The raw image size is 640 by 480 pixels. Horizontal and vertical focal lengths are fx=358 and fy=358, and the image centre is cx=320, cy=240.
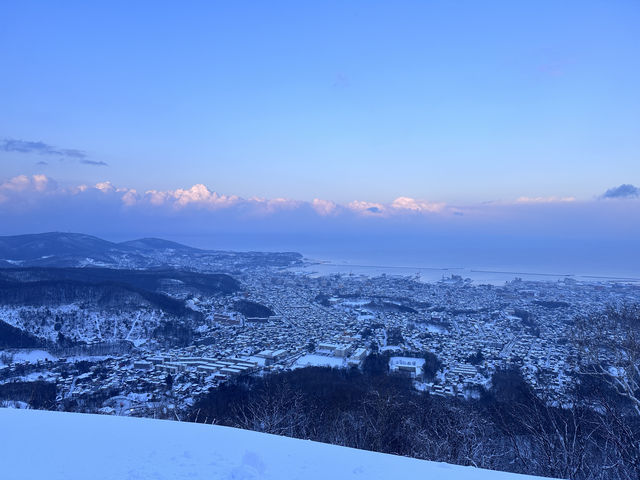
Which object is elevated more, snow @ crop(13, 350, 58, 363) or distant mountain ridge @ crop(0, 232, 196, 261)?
distant mountain ridge @ crop(0, 232, 196, 261)

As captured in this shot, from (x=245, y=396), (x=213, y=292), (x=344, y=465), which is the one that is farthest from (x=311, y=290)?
(x=344, y=465)

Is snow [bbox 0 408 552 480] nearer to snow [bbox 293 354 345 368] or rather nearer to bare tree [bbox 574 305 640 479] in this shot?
bare tree [bbox 574 305 640 479]

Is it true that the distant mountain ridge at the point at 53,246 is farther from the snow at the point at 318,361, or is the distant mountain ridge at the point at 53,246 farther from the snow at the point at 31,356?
the snow at the point at 318,361

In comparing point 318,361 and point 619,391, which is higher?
point 619,391

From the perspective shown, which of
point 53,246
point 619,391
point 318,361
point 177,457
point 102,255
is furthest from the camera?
point 53,246

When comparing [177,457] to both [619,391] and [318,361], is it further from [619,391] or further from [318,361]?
[318,361]

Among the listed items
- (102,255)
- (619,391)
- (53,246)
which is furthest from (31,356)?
(53,246)

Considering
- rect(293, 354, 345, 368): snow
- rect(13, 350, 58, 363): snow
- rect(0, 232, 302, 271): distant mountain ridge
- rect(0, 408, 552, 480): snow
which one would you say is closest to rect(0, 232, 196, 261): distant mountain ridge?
rect(0, 232, 302, 271): distant mountain ridge

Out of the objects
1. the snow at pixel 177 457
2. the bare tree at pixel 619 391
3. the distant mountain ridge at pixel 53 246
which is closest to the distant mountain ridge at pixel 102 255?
the distant mountain ridge at pixel 53 246
